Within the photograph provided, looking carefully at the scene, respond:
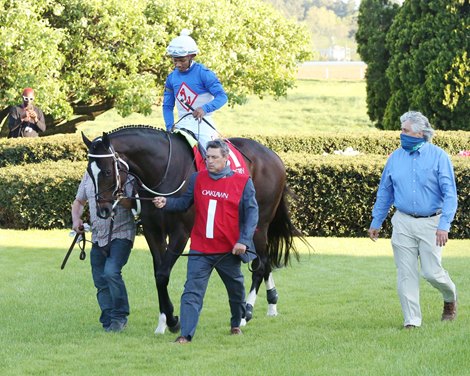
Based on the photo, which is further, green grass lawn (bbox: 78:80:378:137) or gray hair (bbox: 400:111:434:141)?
green grass lawn (bbox: 78:80:378:137)

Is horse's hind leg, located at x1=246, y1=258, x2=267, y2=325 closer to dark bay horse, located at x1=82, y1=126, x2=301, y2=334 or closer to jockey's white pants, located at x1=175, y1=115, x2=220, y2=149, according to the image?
dark bay horse, located at x1=82, y1=126, x2=301, y2=334

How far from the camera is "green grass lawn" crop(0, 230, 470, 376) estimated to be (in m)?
6.22

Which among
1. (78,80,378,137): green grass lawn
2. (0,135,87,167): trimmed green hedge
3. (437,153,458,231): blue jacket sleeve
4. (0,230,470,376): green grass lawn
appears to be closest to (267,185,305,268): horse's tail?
(0,230,470,376): green grass lawn

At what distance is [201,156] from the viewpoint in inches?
316

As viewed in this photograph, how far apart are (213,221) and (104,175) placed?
837 mm

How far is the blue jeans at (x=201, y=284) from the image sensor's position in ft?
23.2

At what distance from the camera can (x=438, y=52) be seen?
23219mm

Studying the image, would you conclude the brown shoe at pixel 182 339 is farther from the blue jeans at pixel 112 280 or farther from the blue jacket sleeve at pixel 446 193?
the blue jacket sleeve at pixel 446 193

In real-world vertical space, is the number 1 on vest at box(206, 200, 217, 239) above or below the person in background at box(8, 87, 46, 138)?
above

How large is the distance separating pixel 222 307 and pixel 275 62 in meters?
17.7

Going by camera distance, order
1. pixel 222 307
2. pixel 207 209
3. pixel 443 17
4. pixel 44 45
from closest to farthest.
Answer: pixel 207 209 < pixel 222 307 < pixel 44 45 < pixel 443 17

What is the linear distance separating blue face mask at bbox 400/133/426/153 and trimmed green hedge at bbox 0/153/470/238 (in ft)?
20.3

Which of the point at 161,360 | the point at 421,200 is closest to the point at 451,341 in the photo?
the point at 421,200

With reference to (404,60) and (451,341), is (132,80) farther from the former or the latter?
(451,341)
